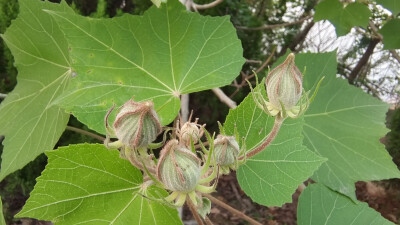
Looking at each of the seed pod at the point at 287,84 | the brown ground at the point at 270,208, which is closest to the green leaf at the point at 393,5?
the seed pod at the point at 287,84

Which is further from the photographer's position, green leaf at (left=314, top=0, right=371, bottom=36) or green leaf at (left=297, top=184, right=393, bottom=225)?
green leaf at (left=314, top=0, right=371, bottom=36)

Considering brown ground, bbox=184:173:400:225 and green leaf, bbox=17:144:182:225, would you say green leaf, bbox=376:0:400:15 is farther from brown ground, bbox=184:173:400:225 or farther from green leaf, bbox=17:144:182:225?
brown ground, bbox=184:173:400:225

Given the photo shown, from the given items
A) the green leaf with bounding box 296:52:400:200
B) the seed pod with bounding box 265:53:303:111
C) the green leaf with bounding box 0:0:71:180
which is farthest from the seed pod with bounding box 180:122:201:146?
the green leaf with bounding box 296:52:400:200

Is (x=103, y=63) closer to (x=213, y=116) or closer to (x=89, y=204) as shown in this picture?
(x=89, y=204)

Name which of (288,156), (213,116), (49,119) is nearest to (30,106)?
(49,119)

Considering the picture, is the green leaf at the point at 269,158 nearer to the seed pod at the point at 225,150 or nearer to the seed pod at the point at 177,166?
the seed pod at the point at 225,150

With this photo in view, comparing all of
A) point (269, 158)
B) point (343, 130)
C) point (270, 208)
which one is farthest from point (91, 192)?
point (270, 208)

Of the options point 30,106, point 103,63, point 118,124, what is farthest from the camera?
point 30,106
